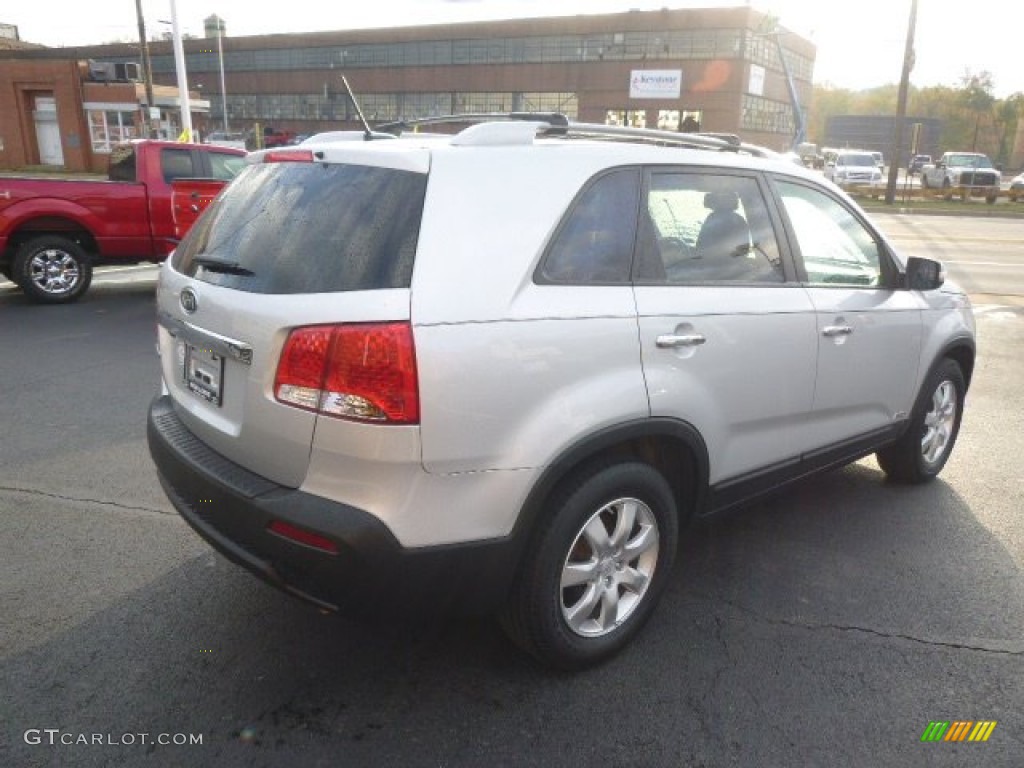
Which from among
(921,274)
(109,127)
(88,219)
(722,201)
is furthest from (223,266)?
(109,127)

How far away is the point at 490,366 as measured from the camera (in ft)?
7.44

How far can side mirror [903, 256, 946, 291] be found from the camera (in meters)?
3.83

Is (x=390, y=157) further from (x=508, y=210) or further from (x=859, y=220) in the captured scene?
(x=859, y=220)

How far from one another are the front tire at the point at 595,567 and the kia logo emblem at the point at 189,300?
1.36 metres

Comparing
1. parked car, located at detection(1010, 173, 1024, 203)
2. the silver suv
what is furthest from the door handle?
parked car, located at detection(1010, 173, 1024, 203)

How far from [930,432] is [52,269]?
9.07 meters

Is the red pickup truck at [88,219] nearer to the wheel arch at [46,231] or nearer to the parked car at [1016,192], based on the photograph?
the wheel arch at [46,231]

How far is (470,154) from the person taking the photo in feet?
8.09

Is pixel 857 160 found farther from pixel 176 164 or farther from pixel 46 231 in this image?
pixel 46 231

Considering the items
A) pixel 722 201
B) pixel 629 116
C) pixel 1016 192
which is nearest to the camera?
pixel 722 201

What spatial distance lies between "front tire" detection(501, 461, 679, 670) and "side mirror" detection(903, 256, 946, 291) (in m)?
1.87

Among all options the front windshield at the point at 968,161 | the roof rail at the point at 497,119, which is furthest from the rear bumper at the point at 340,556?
the front windshield at the point at 968,161

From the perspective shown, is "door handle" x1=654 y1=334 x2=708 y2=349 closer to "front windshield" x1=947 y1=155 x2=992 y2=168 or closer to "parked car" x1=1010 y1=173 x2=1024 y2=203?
"parked car" x1=1010 y1=173 x2=1024 y2=203

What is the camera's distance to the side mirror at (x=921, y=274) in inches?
151
